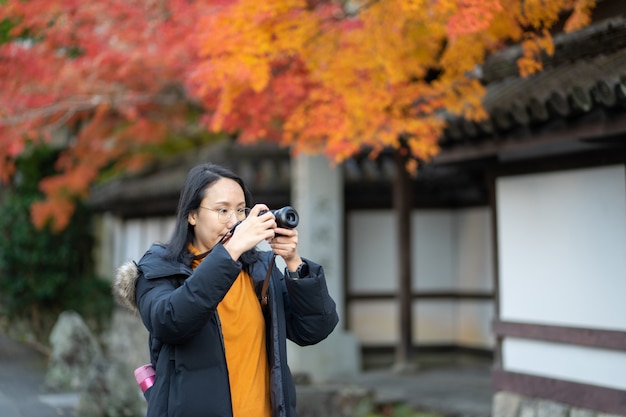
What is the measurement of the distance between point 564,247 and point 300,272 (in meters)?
5.01

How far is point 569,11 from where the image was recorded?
8203 millimetres

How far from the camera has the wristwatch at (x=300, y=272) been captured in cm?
337

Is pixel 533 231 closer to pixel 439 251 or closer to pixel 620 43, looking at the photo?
pixel 620 43

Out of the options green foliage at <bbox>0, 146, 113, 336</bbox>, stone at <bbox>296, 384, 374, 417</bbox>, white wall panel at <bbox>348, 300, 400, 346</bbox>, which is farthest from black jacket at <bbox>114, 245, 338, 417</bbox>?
green foliage at <bbox>0, 146, 113, 336</bbox>

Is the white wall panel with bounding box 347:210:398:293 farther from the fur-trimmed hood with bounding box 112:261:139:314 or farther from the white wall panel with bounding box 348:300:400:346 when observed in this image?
the fur-trimmed hood with bounding box 112:261:139:314

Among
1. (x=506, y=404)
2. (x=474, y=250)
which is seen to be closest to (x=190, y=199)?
(x=506, y=404)

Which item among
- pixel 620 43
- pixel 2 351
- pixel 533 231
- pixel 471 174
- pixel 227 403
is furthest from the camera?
pixel 2 351

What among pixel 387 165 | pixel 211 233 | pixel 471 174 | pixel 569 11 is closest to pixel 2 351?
pixel 387 165

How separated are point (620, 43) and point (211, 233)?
492cm

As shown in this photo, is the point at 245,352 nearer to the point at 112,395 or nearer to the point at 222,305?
the point at 222,305

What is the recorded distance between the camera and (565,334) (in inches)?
295

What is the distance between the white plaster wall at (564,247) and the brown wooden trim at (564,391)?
22.7 inches

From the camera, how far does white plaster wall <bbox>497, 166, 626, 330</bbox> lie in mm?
7098

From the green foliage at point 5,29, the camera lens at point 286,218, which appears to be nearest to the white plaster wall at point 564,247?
the camera lens at point 286,218
